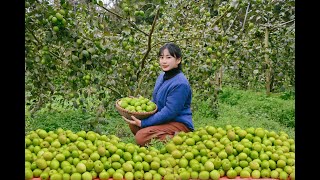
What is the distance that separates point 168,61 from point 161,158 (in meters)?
1.36

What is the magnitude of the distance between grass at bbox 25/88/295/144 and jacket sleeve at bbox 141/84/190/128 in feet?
3.33

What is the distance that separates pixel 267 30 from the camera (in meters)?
6.68

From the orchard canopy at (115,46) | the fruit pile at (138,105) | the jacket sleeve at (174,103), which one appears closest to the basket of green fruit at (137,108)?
the fruit pile at (138,105)

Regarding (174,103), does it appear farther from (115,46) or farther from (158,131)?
(115,46)

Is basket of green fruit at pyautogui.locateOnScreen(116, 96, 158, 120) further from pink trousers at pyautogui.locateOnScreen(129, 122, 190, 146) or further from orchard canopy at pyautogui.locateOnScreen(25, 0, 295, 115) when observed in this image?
orchard canopy at pyautogui.locateOnScreen(25, 0, 295, 115)

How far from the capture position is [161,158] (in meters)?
2.78

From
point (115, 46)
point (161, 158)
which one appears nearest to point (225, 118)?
point (115, 46)

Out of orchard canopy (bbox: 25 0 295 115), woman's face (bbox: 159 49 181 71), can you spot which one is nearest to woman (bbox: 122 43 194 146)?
woman's face (bbox: 159 49 181 71)

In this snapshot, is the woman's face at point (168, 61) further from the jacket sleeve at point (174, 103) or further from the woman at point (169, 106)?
the jacket sleeve at point (174, 103)

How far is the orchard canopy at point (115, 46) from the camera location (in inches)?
135

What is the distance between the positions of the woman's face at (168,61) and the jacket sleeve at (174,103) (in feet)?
0.71

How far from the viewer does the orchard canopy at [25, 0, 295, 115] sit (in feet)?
11.2
